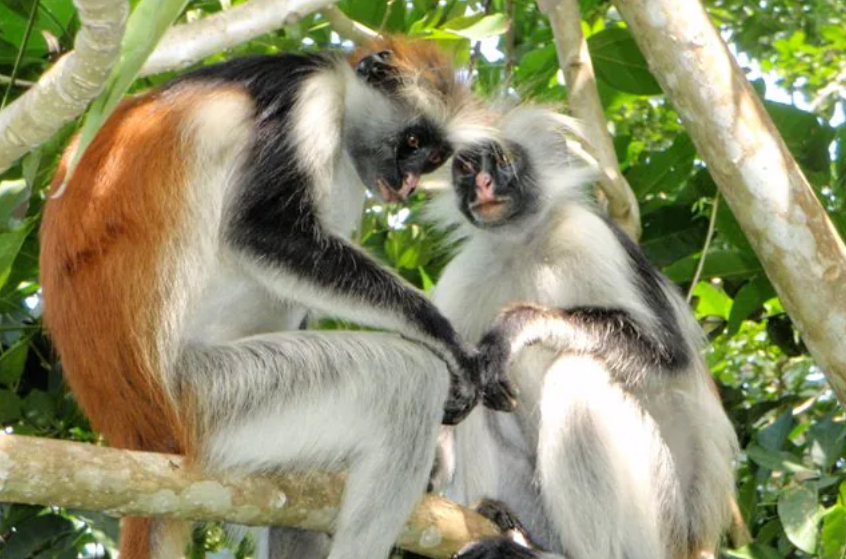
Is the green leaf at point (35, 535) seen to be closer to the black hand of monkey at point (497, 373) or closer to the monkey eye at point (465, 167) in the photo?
the black hand of monkey at point (497, 373)

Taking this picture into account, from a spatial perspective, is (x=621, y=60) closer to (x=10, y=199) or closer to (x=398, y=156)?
(x=398, y=156)

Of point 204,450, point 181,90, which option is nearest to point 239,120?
point 181,90

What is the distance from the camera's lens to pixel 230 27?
4531 mm

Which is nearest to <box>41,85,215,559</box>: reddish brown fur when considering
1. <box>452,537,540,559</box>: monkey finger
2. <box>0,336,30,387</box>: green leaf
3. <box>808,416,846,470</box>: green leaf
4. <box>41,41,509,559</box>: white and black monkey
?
<box>41,41,509,559</box>: white and black monkey

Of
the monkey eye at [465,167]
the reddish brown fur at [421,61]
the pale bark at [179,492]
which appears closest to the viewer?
the pale bark at [179,492]

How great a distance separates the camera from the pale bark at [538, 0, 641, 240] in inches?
231

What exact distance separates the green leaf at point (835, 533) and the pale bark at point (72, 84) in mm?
3124

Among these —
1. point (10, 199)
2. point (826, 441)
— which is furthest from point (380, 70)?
point (826, 441)

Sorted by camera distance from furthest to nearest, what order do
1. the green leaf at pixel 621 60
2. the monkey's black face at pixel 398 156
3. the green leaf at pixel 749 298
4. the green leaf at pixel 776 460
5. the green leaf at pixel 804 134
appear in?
the green leaf at pixel 621 60, the green leaf at pixel 749 298, the green leaf at pixel 804 134, the monkey's black face at pixel 398 156, the green leaf at pixel 776 460

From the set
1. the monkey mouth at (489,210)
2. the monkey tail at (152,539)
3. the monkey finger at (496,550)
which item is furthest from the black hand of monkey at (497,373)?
the monkey tail at (152,539)

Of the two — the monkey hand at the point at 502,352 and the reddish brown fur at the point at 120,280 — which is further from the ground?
the reddish brown fur at the point at 120,280

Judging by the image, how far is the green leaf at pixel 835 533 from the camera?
4906 millimetres

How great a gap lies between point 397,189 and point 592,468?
1.38 metres

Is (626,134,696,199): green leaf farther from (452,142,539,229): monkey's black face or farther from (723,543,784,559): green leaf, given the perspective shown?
(723,543,784,559): green leaf
